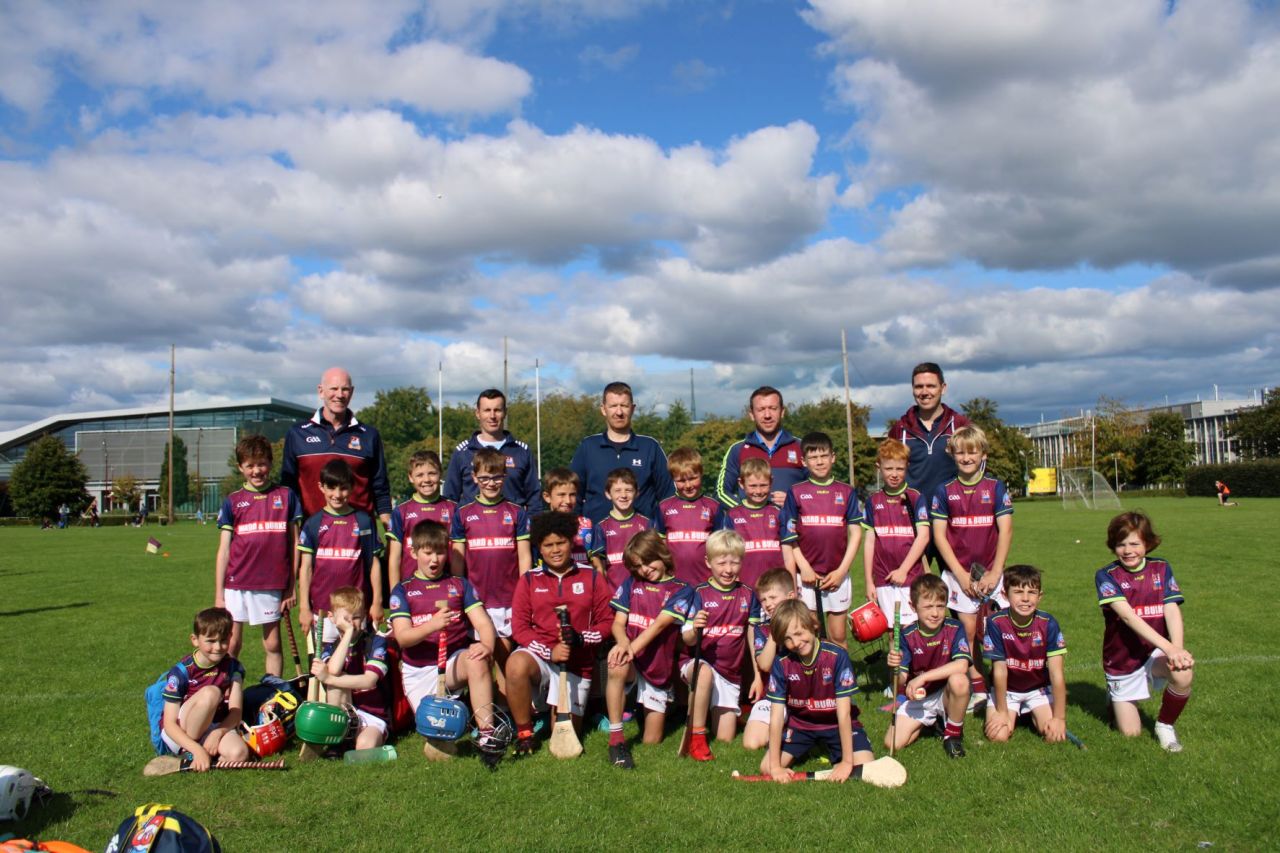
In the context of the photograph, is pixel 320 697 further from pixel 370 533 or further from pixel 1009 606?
pixel 1009 606

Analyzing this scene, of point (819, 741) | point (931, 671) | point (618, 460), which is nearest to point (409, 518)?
point (618, 460)

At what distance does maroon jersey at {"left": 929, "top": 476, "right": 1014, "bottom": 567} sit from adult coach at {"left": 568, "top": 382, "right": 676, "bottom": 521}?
76.7 inches

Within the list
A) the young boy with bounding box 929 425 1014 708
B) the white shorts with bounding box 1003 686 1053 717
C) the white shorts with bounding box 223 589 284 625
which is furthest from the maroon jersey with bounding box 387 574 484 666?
the white shorts with bounding box 1003 686 1053 717

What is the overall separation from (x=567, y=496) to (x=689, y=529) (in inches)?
33.9

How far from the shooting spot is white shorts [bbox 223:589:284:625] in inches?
240

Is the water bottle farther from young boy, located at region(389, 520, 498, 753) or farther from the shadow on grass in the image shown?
the shadow on grass

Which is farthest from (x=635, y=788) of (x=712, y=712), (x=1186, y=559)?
(x=1186, y=559)

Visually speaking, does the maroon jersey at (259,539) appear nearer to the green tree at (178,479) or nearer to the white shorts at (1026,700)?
the white shorts at (1026,700)

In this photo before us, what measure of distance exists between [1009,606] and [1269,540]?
1658 centimetres

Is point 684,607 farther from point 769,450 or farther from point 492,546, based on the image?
point 769,450

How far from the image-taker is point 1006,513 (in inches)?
236

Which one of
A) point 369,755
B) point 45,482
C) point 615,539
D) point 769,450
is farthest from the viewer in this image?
point 45,482

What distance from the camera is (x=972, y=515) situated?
237 inches

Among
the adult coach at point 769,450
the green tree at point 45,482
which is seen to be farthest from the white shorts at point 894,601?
the green tree at point 45,482
